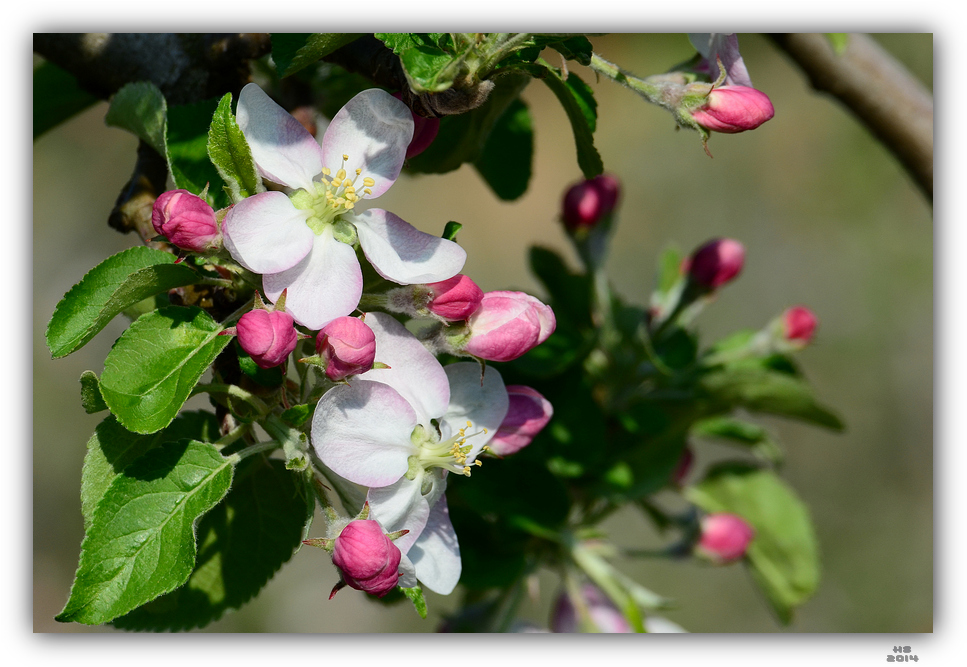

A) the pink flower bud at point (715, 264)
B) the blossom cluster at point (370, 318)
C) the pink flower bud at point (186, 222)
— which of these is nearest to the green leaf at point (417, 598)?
the blossom cluster at point (370, 318)

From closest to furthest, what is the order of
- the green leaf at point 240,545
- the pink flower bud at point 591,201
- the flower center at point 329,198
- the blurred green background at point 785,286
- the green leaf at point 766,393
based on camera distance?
the flower center at point 329,198 → the green leaf at point 240,545 → the green leaf at point 766,393 → the pink flower bud at point 591,201 → the blurred green background at point 785,286

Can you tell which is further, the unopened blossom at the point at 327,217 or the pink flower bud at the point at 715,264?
the pink flower bud at the point at 715,264

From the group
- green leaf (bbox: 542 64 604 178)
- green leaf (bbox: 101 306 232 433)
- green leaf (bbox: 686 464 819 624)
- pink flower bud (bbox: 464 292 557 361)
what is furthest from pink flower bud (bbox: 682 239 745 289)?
green leaf (bbox: 101 306 232 433)

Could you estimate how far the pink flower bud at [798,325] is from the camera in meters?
1.49

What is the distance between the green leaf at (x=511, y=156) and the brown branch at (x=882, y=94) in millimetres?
535

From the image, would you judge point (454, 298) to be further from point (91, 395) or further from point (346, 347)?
point (91, 395)

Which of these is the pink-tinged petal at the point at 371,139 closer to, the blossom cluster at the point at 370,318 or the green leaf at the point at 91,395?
the blossom cluster at the point at 370,318

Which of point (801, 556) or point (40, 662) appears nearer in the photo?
point (40, 662)

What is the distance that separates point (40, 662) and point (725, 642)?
3.01 feet

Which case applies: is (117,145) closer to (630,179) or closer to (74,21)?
(74,21)

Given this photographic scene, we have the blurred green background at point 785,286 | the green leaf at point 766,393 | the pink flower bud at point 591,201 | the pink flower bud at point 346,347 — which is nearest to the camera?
the pink flower bud at point 346,347

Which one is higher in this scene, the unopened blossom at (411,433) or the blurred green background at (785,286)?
the unopened blossom at (411,433)

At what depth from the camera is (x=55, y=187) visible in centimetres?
289
